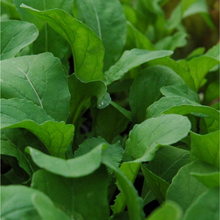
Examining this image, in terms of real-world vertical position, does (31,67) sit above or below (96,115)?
above

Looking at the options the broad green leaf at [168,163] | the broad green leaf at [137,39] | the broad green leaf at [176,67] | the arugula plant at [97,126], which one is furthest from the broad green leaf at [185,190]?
the broad green leaf at [137,39]

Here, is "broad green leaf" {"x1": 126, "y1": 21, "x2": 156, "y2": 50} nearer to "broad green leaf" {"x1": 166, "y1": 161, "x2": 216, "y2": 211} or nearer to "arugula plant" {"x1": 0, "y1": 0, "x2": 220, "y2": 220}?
"arugula plant" {"x1": 0, "y1": 0, "x2": 220, "y2": 220}

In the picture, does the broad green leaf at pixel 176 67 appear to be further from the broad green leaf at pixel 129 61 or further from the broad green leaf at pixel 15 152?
the broad green leaf at pixel 15 152

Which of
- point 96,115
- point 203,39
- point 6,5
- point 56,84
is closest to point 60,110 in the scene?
point 56,84

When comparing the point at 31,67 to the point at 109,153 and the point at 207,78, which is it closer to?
the point at 109,153

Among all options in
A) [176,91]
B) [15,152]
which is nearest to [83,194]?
[15,152]

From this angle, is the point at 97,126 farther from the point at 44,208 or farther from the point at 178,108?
the point at 44,208

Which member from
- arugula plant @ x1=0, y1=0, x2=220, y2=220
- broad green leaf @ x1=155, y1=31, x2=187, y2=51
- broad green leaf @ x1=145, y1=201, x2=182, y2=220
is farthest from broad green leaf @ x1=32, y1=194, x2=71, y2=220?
broad green leaf @ x1=155, y1=31, x2=187, y2=51
